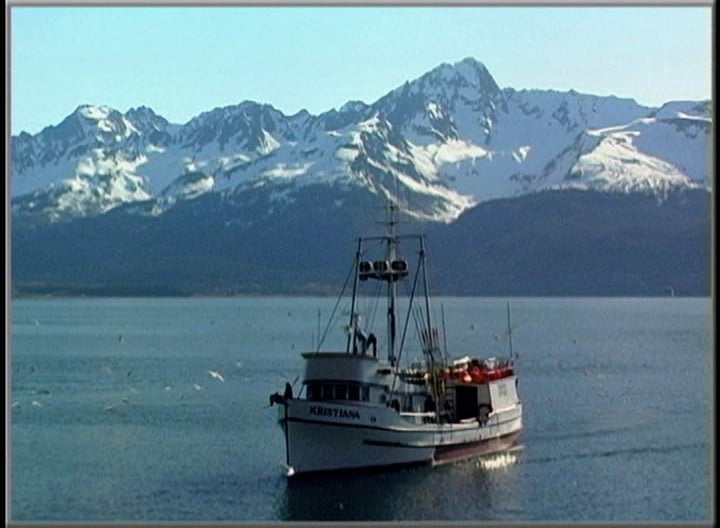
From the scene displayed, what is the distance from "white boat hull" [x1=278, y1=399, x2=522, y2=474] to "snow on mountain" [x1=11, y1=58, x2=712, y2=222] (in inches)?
3243

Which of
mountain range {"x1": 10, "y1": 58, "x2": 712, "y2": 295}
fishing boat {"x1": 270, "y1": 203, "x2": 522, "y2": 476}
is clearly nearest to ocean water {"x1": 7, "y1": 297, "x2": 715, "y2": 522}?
fishing boat {"x1": 270, "y1": 203, "x2": 522, "y2": 476}

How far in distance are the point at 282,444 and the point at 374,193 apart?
3174 inches

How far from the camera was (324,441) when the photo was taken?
17.2 m

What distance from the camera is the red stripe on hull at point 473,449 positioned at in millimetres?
18047

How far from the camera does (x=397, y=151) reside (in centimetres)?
10562

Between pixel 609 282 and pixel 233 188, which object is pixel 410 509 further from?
pixel 233 188

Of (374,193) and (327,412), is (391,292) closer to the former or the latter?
(327,412)

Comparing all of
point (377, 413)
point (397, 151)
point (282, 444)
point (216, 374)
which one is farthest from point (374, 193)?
point (377, 413)

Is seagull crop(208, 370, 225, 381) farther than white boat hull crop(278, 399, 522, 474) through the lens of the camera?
Yes

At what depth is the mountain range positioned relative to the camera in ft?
309

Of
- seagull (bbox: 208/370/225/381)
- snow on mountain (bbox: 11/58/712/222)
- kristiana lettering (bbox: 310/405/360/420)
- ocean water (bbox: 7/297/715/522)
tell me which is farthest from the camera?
snow on mountain (bbox: 11/58/712/222)

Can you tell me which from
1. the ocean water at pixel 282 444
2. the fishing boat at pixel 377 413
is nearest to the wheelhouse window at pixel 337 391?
the fishing boat at pixel 377 413

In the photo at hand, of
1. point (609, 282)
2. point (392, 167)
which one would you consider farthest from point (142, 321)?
point (392, 167)

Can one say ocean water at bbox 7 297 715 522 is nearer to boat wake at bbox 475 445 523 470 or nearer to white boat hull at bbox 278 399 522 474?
boat wake at bbox 475 445 523 470
